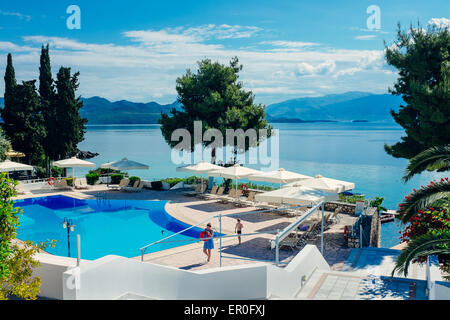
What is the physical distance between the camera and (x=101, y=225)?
19828mm

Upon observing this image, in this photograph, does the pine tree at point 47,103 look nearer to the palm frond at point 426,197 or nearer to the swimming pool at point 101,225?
the swimming pool at point 101,225

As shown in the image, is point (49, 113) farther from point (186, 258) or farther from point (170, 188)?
point (186, 258)

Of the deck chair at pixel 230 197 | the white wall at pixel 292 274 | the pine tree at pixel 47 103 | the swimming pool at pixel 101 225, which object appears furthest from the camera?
the pine tree at pixel 47 103

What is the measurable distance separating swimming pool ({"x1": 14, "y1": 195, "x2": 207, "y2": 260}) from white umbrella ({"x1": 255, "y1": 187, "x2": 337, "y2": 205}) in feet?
13.3

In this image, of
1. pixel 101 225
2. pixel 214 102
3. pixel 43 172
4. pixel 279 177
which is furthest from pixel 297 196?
pixel 43 172

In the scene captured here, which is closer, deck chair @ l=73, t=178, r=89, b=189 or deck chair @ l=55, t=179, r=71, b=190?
deck chair @ l=55, t=179, r=71, b=190

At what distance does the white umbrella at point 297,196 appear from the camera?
1559 cm

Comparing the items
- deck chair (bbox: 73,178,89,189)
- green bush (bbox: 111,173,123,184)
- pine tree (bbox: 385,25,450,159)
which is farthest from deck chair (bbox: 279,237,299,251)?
green bush (bbox: 111,173,123,184)

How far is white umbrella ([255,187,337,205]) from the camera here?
15.6 meters

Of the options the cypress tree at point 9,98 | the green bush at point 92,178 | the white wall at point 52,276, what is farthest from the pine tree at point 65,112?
the white wall at point 52,276

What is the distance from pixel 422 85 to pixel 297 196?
7032mm

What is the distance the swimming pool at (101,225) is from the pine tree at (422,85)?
10642 mm

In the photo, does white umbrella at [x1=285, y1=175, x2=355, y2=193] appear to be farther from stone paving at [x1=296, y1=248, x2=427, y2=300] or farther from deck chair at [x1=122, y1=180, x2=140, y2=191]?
deck chair at [x1=122, y1=180, x2=140, y2=191]

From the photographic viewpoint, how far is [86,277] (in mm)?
6773
